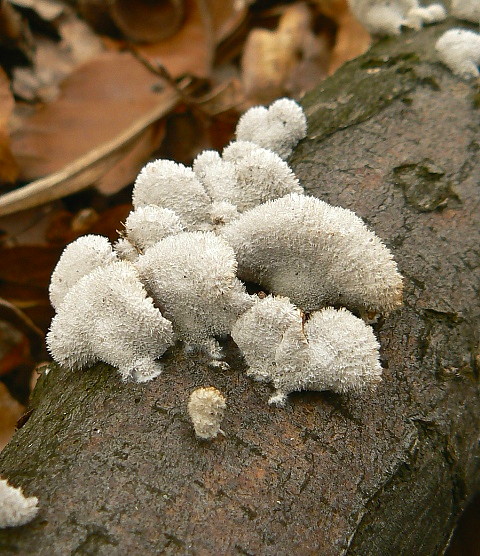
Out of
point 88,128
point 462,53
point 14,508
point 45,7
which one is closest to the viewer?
point 14,508

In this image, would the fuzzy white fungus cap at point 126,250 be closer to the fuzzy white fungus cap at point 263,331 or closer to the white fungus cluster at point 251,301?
the white fungus cluster at point 251,301

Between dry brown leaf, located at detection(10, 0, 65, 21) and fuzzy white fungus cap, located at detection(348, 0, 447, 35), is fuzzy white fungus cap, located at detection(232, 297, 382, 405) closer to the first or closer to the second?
fuzzy white fungus cap, located at detection(348, 0, 447, 35)

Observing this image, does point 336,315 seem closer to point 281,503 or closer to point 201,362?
point 201,362

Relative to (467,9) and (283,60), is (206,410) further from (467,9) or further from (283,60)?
(283,60)

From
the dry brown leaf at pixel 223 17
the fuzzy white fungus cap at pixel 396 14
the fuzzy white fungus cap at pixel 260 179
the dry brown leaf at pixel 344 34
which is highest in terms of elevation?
the fuzzy white fungus cap at pixel 260 179

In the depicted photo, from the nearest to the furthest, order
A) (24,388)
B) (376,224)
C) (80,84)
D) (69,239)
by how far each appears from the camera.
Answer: (376,224)
(24,388)
(69,239)
(80,84)

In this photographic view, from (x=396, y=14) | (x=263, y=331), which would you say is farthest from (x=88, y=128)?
(x=263, y=331)

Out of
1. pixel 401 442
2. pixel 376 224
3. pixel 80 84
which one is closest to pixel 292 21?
pixel 80 84

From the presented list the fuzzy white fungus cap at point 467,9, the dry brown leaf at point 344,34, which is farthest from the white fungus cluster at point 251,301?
the dry brown leaf at point 344,34
